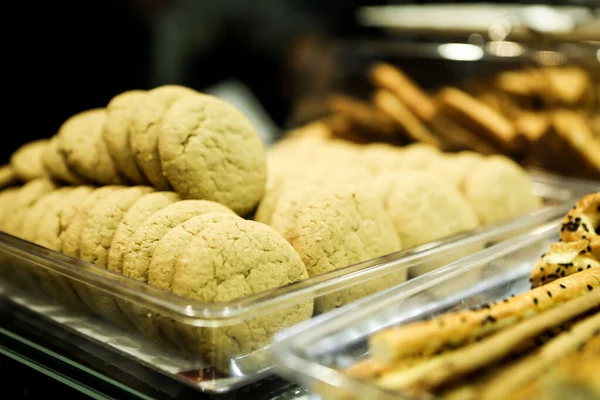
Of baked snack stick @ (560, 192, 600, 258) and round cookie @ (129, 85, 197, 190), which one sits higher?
round cookie @ (129, 85, 197, 190)

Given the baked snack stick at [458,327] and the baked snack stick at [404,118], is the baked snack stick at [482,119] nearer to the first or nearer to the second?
the baked snack stick at [404,118]

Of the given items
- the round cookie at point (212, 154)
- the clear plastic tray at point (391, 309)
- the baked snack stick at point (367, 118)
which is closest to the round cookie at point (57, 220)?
the round cookie at point (212, 154)

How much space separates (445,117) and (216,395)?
162 centimetres

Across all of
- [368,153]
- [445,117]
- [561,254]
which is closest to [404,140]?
[445,117]

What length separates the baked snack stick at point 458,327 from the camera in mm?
660

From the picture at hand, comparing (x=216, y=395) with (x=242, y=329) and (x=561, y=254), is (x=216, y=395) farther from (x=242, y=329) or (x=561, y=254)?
(x=561, y=254)

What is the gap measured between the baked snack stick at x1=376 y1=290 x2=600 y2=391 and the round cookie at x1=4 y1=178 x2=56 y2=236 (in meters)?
1.00

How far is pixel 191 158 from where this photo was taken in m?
1.15

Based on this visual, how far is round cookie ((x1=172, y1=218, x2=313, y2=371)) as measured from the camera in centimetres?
86

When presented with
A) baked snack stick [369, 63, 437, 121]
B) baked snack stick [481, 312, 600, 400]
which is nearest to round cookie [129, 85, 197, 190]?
baked snack stick [481, 312, 600, 400]

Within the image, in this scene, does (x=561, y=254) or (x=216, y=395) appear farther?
(x=561, y=254)

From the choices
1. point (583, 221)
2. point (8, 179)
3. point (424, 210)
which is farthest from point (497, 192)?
point (8, 179)

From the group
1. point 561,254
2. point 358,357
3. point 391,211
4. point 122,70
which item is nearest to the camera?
point 358,357

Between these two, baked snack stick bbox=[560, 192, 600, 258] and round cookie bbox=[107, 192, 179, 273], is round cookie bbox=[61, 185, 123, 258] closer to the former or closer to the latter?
round cookie bbox=[107, 192, 179, 273]
